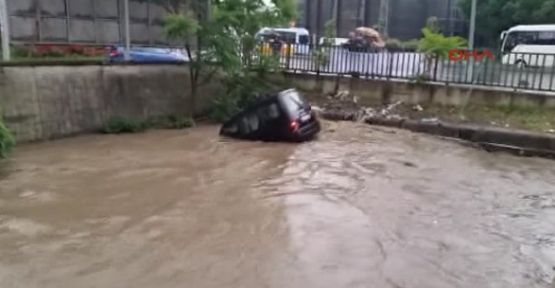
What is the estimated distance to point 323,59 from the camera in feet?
53.8

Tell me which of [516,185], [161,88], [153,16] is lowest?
[516,185]

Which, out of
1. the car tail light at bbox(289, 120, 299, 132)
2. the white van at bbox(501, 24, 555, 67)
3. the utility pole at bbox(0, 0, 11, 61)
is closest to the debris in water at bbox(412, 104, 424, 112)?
the car tail light at bbox(289, 120, 299, 132)

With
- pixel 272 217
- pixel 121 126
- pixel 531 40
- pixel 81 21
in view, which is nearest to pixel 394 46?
pixel 531 40

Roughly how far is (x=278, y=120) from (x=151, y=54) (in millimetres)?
7319

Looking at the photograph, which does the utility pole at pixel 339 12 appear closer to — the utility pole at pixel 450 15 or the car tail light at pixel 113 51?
the utility pole at pixel 450 15

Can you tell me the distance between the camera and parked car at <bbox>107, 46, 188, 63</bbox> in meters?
15.3

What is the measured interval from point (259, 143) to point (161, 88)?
4353mm

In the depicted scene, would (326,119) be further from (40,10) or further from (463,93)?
(40,10)

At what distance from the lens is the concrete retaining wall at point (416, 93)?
43.0 ft

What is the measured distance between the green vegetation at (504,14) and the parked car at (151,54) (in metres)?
26.2

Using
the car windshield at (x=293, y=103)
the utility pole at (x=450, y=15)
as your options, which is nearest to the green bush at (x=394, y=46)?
the car windshield at (x=293, y=103)

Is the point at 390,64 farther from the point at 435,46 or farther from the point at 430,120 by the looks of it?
the point at 430,120

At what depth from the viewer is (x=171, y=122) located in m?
14.0

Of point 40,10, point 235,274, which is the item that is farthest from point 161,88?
point 235,274
